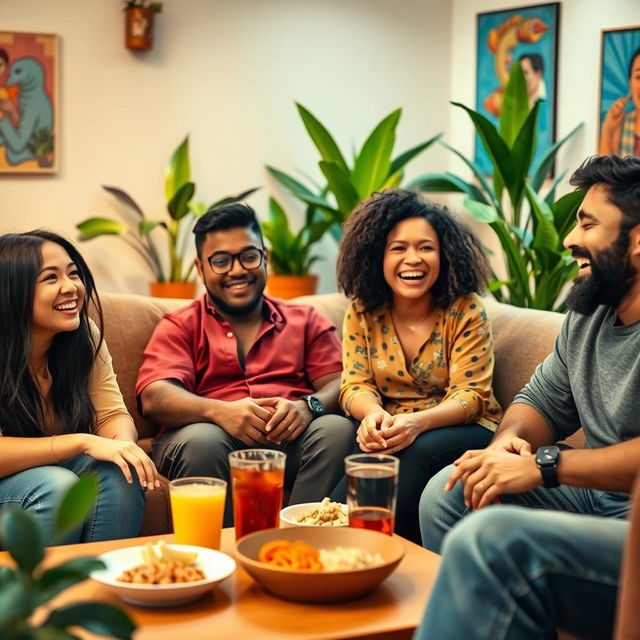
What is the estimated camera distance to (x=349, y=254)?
2910mm

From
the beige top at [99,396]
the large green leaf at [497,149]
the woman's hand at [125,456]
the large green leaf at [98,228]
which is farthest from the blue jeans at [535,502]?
the large green leaf at [98,228]

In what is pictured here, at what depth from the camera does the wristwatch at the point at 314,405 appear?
2.83 meters

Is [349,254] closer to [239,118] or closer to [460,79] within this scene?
[239,118]

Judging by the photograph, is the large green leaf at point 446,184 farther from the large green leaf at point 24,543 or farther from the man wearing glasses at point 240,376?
the large green leaf at point 24,543

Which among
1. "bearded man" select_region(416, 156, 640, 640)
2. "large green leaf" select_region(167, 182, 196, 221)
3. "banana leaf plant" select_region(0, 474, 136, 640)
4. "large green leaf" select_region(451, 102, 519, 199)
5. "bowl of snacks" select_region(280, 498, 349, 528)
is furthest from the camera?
"large green leaf" select_region(167, 182, 196, 221)

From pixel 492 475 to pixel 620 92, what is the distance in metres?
3.21

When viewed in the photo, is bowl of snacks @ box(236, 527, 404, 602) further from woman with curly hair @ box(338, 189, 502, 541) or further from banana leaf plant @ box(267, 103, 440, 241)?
banana leaf plant @ box(267, 103, 440, 241)

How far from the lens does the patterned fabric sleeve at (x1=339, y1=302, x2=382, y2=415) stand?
9.11 feet

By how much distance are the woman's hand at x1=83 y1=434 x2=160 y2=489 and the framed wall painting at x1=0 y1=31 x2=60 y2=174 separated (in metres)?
2.91

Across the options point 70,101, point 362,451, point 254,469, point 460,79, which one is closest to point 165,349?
point 362,451

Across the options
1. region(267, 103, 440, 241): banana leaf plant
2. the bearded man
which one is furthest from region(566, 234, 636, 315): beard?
region(267, 103, 440, 241): banana leaf plant

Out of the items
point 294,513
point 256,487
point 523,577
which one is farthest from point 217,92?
point 523,577

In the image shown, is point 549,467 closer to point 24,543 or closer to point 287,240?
point 24,543

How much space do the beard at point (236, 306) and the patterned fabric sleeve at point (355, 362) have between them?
290 millimetres
